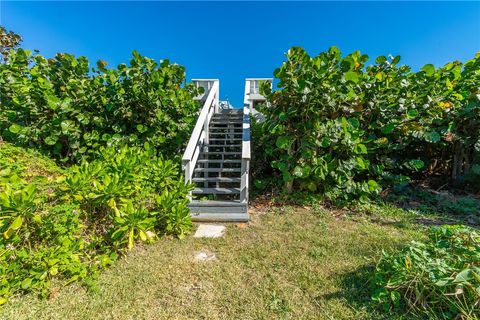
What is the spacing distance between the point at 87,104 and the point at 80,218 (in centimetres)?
308

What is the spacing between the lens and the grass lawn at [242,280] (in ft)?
6.36

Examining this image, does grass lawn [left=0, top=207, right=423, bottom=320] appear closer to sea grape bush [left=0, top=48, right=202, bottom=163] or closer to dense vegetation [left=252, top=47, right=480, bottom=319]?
dense vegetation [left=252, top=47, right=480, bottom=319]

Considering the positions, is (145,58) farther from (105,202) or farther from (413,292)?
(413,292)

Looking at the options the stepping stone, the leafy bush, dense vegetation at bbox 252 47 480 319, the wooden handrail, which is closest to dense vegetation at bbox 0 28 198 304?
the stepping stone

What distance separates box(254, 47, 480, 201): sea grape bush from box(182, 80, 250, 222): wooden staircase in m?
0.73

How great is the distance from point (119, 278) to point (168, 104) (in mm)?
3402

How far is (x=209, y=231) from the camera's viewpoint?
11.2 ft

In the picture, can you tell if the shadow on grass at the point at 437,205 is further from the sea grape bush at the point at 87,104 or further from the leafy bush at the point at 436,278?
the sea grape bush at the point at 87,104

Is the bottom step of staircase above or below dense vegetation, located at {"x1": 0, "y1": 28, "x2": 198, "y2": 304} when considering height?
below

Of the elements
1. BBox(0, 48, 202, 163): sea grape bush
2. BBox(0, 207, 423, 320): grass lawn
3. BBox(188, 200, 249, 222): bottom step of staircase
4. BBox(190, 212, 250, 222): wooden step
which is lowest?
BBox(0, 207, 423, 320): grass lawn

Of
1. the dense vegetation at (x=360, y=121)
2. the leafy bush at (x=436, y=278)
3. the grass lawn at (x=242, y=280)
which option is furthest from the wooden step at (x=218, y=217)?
the leafy bush at (x=436, y=278)

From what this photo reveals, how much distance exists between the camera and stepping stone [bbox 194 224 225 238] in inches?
130

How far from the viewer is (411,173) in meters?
5.37

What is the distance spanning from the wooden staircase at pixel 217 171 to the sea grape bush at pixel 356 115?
2.41 ft
